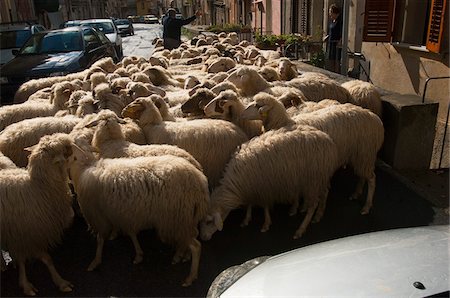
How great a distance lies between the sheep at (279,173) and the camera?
4.09m

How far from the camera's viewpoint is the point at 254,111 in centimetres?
457

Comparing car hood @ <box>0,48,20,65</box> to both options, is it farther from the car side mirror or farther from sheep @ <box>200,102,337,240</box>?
sheep @ <box>200,102,337,240</box>

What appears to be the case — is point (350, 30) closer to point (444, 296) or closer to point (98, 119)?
point (98, 119)

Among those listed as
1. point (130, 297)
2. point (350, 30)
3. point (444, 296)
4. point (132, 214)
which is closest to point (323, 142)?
point (132, 214)

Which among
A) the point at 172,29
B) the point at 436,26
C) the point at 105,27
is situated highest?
the point at 436,26

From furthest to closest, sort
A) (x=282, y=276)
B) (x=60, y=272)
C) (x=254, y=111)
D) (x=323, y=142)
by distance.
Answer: (x=254, y=111), (x=323, y=142), (x=60, y=272), (x=282, y=276)

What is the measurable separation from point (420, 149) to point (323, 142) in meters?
1.74

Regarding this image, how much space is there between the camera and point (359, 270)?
1992 mm

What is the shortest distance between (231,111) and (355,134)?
55.5 inches

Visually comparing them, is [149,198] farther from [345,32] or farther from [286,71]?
[345,32]

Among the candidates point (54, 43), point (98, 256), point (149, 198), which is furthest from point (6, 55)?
point (149, 198)

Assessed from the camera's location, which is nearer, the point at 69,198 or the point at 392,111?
the point at 69,198

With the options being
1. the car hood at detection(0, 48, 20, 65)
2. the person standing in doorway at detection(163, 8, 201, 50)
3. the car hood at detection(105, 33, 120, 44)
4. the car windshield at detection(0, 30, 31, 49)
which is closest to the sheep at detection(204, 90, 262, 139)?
the person standing in doorway at detection(163, 8, 201, 50)

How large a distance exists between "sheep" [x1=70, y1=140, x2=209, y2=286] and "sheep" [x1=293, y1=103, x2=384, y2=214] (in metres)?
1.67
